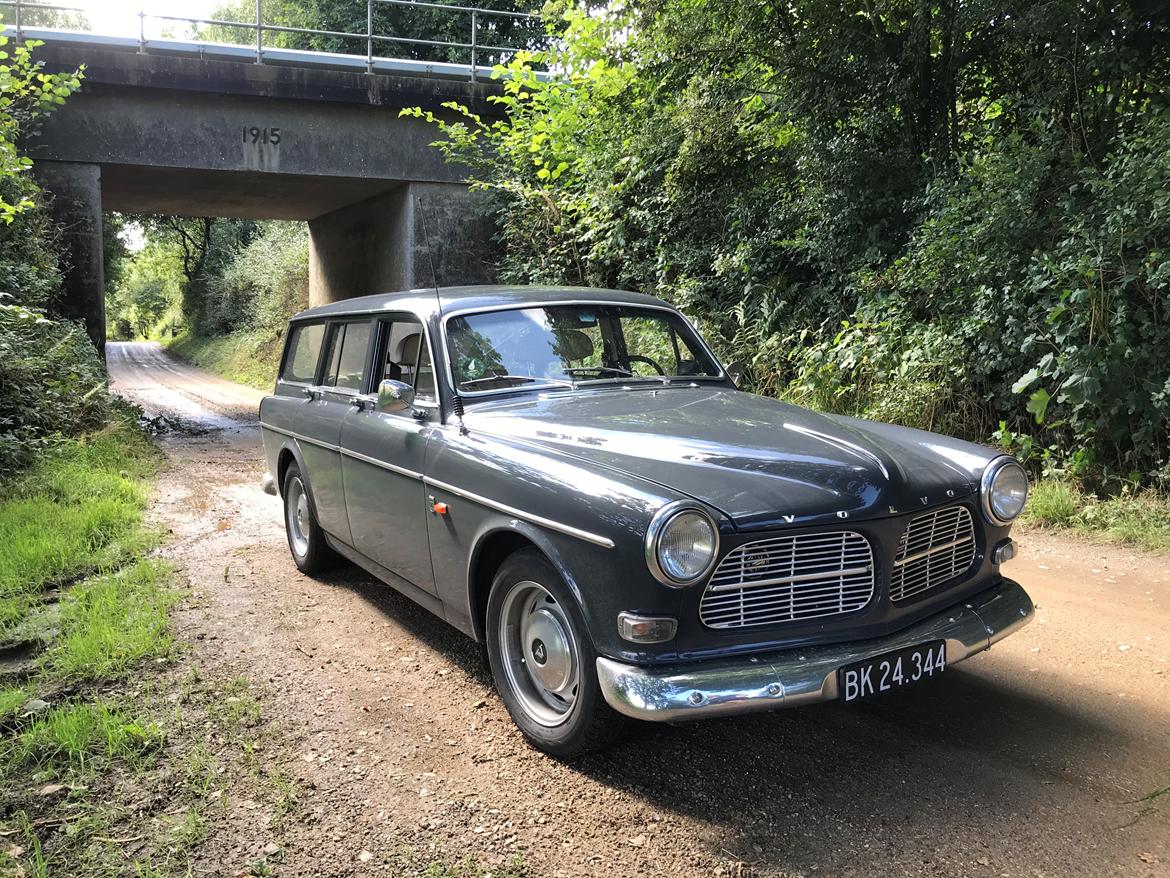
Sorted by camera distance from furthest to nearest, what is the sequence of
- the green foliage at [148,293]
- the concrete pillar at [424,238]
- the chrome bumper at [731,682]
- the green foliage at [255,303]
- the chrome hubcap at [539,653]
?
the green foliage at [148,293]
the green foliage at [255,303]
the concrete pillar at [424,238]
the chrome hubcap at [539,653]
the chrome bumper at [731,682]

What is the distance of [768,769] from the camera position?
315 cm

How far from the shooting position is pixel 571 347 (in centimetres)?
440

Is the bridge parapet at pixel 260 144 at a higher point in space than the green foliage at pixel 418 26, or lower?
lower

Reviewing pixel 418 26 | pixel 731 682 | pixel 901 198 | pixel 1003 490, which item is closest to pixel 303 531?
pixel 731 682

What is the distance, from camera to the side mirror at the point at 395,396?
416 centimetres

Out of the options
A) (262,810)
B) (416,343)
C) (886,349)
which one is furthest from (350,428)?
(886,349)

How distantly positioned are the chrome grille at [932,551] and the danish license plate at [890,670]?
0.69 ft

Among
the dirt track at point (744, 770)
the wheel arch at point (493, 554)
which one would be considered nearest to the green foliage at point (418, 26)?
the dirt track at point (744, 770)

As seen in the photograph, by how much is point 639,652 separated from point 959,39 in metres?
8.22

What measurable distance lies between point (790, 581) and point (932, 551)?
725mm

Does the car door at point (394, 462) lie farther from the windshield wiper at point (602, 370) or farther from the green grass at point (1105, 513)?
the green grass at point (1105, 513)

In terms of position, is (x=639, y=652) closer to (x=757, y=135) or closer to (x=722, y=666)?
(x=722, y=666)

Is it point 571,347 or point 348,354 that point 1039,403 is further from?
point 348,354

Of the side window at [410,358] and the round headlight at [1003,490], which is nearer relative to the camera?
the round headlight at [1003,490]
